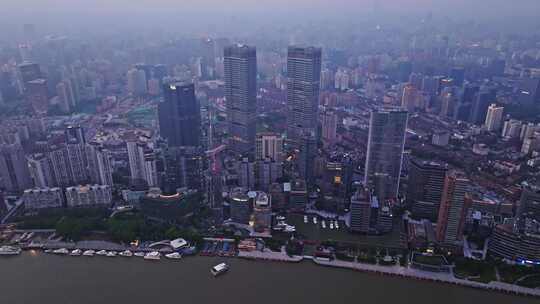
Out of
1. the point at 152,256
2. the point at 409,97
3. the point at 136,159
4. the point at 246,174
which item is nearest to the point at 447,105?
the point at 409,97

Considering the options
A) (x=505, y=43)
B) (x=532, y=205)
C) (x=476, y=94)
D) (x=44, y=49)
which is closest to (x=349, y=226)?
(x=532, y=205)

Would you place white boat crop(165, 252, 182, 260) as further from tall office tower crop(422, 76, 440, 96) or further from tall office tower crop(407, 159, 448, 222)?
tall office tower crop(422, 76, 440, 96)

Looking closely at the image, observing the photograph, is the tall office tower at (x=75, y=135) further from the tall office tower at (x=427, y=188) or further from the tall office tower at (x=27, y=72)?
the tall office tower at (x=27, y=72)

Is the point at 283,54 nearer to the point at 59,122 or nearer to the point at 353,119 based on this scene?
the point at 353,119

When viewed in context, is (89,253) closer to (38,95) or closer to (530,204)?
(530,204)

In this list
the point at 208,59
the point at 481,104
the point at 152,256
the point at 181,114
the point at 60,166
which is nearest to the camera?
the point at 152,256

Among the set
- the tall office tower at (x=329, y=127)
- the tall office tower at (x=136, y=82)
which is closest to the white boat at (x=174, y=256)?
the tall office tower at (x=329, y=127)

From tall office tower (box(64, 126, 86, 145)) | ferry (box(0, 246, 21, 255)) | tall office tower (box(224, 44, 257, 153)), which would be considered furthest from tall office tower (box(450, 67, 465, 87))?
ferry (box(0, 246, 21, 255))
